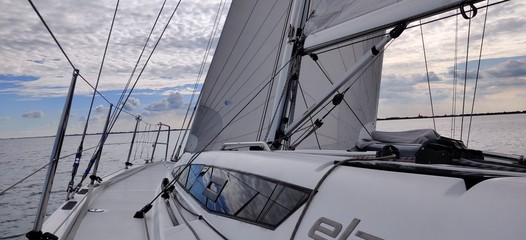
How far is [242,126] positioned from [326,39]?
3631 mm

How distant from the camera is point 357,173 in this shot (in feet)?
5.80

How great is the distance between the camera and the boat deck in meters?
3.57

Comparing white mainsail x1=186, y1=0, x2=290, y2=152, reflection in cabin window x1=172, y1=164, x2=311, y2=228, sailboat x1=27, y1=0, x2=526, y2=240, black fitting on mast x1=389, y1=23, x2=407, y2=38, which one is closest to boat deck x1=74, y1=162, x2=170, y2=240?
sailboat x1=27, y1=0, x2=526, y2=240

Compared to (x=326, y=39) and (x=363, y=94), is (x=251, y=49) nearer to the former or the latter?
(x=363, y=94)

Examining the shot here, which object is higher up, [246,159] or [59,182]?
[246,159]

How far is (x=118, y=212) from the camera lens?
443 cm

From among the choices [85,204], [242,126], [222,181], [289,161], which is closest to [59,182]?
[242,126]

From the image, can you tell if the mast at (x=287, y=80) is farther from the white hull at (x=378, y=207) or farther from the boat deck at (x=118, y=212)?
the boat deck at (x=118, y=212)

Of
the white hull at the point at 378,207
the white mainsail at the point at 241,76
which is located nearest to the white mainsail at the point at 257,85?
the white mainsail at the point at 241,76

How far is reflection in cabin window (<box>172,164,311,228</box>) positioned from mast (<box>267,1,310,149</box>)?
52.5 inches

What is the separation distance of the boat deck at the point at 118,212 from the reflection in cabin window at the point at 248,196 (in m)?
0.78

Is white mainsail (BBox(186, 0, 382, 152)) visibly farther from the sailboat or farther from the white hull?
the white hull

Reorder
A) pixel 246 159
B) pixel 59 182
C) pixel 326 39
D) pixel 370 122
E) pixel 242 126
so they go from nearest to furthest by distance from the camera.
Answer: pixel 246 159
pixel 326 39
pixel 242 126
pixel 370 122
pixel 59 182

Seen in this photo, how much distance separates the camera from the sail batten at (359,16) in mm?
3071
